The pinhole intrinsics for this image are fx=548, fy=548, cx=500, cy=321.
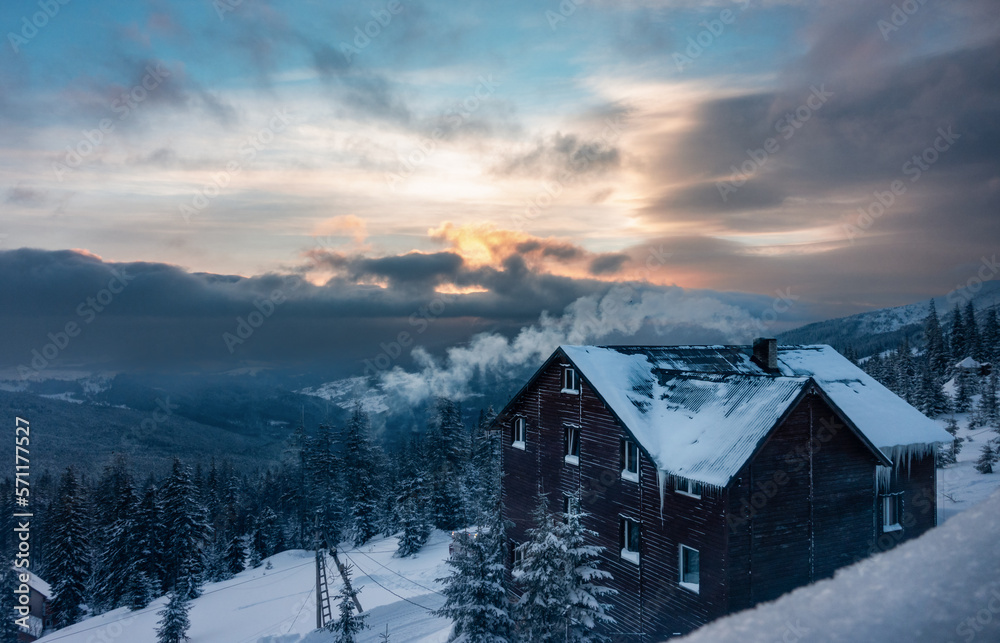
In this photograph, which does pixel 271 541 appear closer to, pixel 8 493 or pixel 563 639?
pixel 8 493

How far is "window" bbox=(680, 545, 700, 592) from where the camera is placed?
62.6 ft

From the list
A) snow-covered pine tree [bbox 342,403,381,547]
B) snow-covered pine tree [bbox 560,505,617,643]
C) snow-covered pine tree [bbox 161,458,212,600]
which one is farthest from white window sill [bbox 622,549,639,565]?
snow-covered pine tree [bbox 342,403,381,547]

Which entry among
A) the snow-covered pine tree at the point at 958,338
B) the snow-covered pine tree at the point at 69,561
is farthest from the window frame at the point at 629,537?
the snow-covered pine tree at the point at 958,338

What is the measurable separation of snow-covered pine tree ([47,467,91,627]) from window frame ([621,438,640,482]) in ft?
190

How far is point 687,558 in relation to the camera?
19.4m

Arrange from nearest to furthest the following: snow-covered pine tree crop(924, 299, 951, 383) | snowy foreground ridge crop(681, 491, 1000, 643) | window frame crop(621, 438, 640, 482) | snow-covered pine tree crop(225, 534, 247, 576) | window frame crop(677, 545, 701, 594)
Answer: snowy foreground ridge crop(681, 491, 1000, 643) → window frame crop(677, 545, 701, 594) → window frame crop(621, 438, 640, 482) → snow-covered pine tree crop(225, 534, 247, 576) → snow-covered pine tree crop(924, 299, 951, 383)

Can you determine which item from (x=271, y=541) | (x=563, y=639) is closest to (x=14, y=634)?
(x=271, y=541)

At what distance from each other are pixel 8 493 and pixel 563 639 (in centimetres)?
10332

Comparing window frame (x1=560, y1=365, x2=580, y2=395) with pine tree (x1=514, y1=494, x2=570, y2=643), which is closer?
pine tree (x1=514, y1=494, x2=570, y2=643)

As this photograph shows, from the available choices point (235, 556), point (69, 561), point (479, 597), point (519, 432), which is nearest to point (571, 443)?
point (519, 432)

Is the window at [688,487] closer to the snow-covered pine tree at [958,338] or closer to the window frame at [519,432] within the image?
the window frame at [519,432]

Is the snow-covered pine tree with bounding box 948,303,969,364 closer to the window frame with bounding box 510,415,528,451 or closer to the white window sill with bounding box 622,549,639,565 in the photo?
the window frame with bounding box 510,415,528,451

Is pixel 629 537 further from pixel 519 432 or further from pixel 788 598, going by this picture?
pixel 788 598

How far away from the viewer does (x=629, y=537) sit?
72.0 feet
